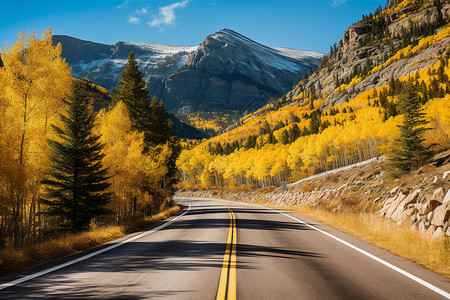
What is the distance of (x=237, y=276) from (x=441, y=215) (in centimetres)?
908

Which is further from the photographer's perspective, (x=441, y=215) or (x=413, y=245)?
(x=441, y=215)

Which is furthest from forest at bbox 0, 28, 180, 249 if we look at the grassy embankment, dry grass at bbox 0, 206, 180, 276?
the grassy embankment

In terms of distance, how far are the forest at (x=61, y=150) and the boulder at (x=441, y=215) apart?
1674 cm

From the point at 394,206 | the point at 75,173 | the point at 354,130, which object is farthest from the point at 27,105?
the point at 354,130

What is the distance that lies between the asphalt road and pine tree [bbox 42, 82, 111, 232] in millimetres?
10498

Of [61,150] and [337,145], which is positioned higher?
[337,145]

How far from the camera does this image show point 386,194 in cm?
2458

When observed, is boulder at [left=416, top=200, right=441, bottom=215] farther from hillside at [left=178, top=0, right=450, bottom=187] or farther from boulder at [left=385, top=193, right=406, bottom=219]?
hillside at [left=178, top=0, right=450, bottom=187]

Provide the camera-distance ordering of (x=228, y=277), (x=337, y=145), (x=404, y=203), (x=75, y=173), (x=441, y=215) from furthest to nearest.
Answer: (x=337, y=145) → (x=75, y=173) → (x=404, y=203) → (x=441, y=215) → (x=228, y=277)

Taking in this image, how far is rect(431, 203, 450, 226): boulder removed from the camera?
9.57 meters

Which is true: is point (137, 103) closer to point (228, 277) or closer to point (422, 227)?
point (228, 277)

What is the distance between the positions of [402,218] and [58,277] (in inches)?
624

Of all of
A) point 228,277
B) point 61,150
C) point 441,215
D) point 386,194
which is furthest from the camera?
point 386,194

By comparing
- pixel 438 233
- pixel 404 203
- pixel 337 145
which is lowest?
pixel 438 233
